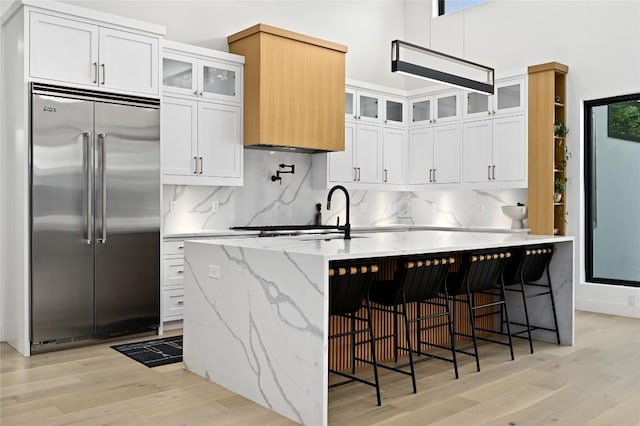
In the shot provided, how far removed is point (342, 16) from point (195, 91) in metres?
2.88

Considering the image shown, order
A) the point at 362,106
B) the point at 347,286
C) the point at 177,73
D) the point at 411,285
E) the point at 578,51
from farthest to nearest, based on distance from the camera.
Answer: the point at 362,106, the point at 578,51, the point at 177,73, the point at 411,285, the point at 347,286

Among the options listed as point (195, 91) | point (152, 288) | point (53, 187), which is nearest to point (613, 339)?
point (152, 288)

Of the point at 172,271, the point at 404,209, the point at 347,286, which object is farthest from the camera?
the point at 404,209

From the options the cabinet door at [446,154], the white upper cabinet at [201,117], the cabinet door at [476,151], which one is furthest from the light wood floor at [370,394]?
the cabinet door at [446,154]

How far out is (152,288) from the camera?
16.4ft

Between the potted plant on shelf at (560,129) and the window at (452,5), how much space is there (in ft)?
6.71

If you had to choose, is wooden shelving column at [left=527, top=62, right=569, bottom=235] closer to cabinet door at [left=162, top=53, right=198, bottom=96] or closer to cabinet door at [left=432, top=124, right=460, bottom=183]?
cabinet door at [left=432, top=124, right=460, bottom=183]

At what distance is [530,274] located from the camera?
185 inches

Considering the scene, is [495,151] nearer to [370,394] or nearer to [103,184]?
[370,394]

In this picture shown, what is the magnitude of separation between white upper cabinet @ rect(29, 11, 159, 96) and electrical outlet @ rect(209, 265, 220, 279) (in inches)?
77.2

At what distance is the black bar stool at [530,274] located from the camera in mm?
4547

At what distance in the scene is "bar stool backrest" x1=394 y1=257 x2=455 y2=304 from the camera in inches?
140

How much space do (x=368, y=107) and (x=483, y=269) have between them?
3.60 m

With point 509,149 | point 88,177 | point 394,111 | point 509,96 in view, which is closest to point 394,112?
point 394,111
